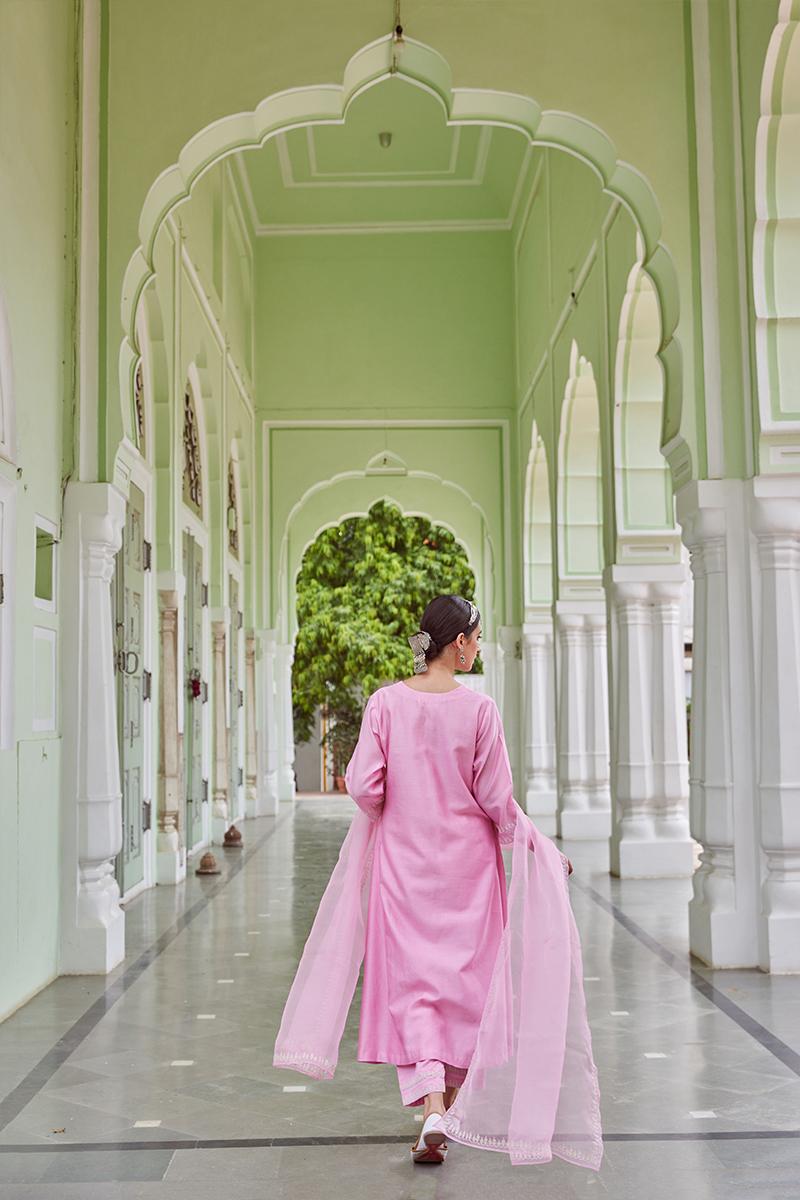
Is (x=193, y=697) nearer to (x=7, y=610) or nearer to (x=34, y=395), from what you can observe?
(x=34, y=395)

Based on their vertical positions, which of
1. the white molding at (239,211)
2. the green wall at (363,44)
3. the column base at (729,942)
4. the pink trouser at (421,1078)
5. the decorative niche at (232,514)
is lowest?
the column base at (729,942)

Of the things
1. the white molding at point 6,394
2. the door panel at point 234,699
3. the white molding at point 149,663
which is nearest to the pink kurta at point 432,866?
the white molding at point 6,394

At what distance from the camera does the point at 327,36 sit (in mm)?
6695

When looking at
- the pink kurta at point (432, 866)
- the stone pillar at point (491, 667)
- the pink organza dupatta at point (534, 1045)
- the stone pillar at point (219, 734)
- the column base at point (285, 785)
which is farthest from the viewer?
the stone pillar at point (491, 667)

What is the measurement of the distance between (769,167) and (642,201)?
0.71 metres

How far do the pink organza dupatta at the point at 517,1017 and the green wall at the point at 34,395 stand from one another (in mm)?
2256

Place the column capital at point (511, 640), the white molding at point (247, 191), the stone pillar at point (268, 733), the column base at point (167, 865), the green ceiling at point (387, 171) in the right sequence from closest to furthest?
1. the column base at point (167, 865)
2. the green ceiling at point (387, 171)
3. the white molding at point (247, 191)
4. the column capital at point (511, 640)
5. the stone pillar at point (268, 733)

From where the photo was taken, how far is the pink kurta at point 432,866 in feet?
12.0

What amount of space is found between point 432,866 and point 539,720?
12620mm

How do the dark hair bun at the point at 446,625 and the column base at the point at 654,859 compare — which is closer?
the dark hair bun at the point at 446,625

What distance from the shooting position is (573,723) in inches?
520

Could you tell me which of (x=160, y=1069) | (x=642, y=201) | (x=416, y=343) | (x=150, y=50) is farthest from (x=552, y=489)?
(x=160, y=1069)

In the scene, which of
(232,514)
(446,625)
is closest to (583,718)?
(232,514)

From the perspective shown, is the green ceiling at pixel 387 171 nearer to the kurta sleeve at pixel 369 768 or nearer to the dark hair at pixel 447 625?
the dark hair at pixel 447 625
